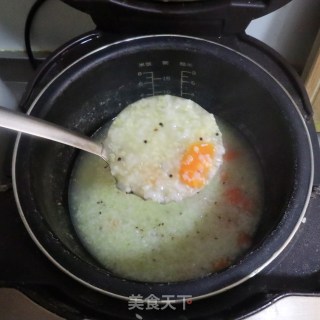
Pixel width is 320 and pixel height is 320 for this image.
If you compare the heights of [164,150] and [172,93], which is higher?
[172,93]

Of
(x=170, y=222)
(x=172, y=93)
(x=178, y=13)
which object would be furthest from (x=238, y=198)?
(x=178, y=13)

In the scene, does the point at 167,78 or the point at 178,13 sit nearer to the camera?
the point at 178,13

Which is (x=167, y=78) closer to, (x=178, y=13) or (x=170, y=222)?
(x=178, y=13)

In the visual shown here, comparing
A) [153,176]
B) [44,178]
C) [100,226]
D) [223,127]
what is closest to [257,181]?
[223,127]

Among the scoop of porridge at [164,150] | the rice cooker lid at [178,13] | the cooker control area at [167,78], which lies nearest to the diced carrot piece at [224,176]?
the scoop of porridge at [164,150]

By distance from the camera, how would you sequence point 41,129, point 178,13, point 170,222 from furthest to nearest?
point 170,222 → point 178,13 → point 41,129

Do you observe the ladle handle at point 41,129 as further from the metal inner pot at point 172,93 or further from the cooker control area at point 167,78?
the cooker control area at point 167,78
